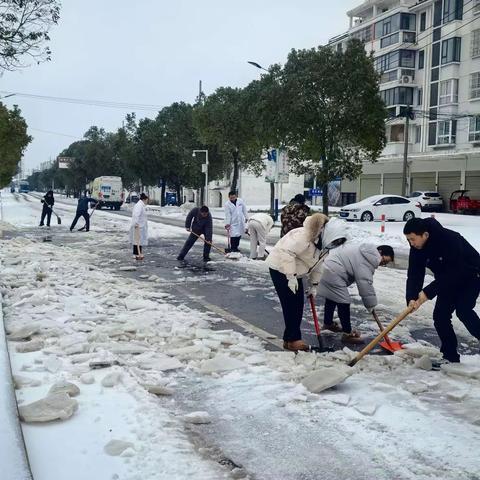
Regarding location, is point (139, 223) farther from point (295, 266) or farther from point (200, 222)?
point (295, 266)

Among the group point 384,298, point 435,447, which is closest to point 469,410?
point 435,447

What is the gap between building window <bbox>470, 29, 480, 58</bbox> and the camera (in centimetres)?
4072

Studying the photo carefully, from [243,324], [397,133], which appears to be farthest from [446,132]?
[243,324]

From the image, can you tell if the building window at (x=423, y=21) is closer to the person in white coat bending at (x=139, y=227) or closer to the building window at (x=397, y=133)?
the building window at (x=397, y=133)

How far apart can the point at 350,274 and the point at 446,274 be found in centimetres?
123

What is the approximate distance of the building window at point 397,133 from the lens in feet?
154

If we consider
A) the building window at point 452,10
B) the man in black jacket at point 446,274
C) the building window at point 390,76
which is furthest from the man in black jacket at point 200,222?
the building window at point 390,76

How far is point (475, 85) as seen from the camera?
41.0 m

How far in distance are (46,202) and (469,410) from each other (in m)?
21.7

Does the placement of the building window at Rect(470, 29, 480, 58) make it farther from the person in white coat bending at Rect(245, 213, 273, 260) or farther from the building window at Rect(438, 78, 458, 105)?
the person in white coat bending at Rect(245, 213, 273, 260)

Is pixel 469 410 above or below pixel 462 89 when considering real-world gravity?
below

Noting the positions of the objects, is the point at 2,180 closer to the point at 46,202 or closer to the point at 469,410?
the point at 46,202

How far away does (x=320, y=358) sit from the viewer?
212 inches

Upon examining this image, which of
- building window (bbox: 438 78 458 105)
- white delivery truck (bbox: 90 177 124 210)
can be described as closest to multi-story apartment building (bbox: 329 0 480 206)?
building window (bbox: 438 78 458 105)
